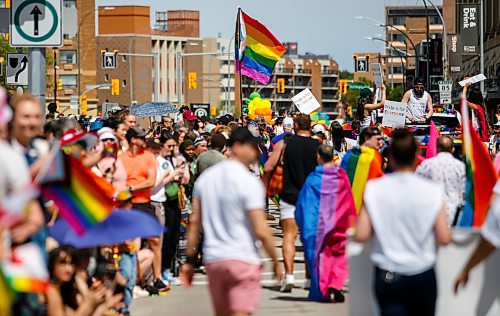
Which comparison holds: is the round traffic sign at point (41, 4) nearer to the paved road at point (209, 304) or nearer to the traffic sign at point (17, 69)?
the paved road at point (209, 304)

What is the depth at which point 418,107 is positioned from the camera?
74.4ft

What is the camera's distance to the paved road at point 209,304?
14094 mm

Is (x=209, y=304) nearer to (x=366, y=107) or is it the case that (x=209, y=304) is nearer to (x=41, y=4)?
(x=41, y=4)

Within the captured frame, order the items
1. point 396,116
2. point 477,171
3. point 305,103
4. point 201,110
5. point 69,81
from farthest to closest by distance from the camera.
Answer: point 69,81 → point 201,110 → point 305,103 → point 396,116 → point 477,171

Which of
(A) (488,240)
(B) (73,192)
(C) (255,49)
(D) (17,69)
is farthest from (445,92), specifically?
(B) (73,192)

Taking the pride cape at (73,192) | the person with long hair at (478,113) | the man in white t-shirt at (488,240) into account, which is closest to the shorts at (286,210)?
the person with long hair at (478,113)

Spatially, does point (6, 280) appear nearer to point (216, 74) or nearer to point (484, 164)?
point (484, 164)

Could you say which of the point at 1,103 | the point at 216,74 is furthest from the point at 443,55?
the point at 216,74

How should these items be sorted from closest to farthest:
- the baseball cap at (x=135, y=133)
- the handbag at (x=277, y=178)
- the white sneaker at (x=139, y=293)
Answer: the baseball cap at (x=135, y=133)
the white sneaker at (x=139, y=293)
the handbag at (x=277, y=178)

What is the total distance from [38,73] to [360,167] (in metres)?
4.30

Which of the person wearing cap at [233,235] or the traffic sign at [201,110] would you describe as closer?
the person wearing cap at [233,235]

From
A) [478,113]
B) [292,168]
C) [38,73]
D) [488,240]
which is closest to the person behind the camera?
[488,240]

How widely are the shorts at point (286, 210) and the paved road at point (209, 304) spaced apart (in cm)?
85

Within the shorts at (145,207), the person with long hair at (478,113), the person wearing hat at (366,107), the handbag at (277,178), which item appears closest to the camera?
the shorts at (145,207)
